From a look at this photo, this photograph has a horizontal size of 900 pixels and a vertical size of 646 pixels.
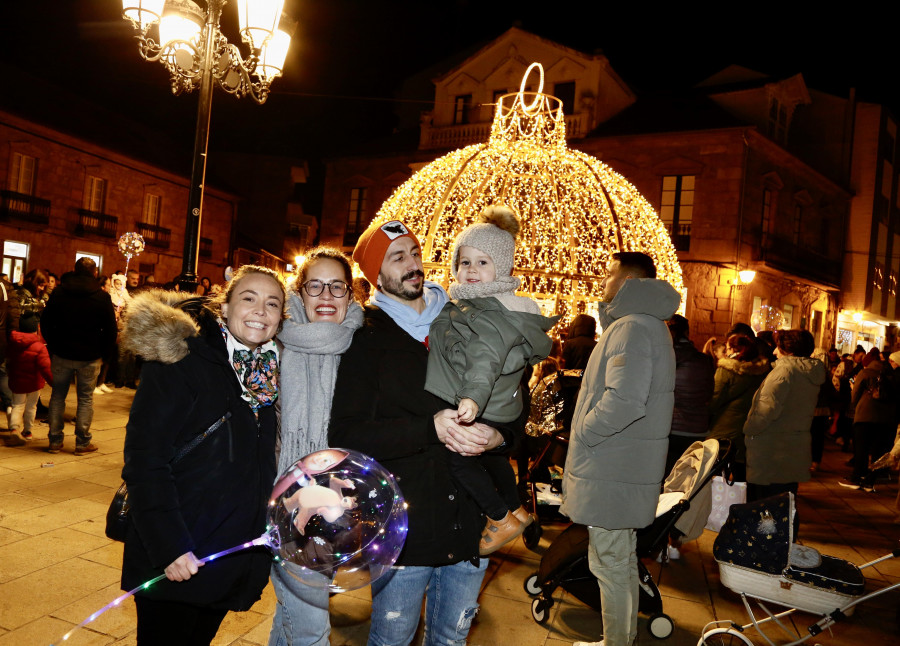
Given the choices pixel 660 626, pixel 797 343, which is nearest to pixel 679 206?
pixel 797 343

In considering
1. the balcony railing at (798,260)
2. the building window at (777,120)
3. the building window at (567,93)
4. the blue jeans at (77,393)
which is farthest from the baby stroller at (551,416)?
the building window at (777,120)

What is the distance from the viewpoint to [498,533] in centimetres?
234

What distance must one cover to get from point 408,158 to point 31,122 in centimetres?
1241

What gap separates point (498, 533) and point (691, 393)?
11.2 ft

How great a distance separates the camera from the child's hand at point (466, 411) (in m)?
2.00

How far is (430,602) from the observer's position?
2.32m

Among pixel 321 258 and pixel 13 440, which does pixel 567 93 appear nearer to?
pixel 13 440

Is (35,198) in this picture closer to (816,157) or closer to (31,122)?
(31,122)

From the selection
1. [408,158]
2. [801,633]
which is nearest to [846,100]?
[408,158]

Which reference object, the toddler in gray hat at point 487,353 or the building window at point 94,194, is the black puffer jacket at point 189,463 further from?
the building window at point 94,194

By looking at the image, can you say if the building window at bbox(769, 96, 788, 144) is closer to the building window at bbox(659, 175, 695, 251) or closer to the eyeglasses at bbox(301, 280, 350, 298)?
the building window at bbox(659, 175, 695, 251)

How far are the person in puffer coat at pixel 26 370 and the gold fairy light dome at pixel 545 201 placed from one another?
4206 millimetres

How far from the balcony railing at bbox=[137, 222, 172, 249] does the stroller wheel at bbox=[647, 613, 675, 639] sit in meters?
24.9

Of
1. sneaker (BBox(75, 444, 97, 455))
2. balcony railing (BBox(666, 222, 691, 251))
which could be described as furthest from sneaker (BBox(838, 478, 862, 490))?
balcony railing (BBox(666, 222, 691, 251))
